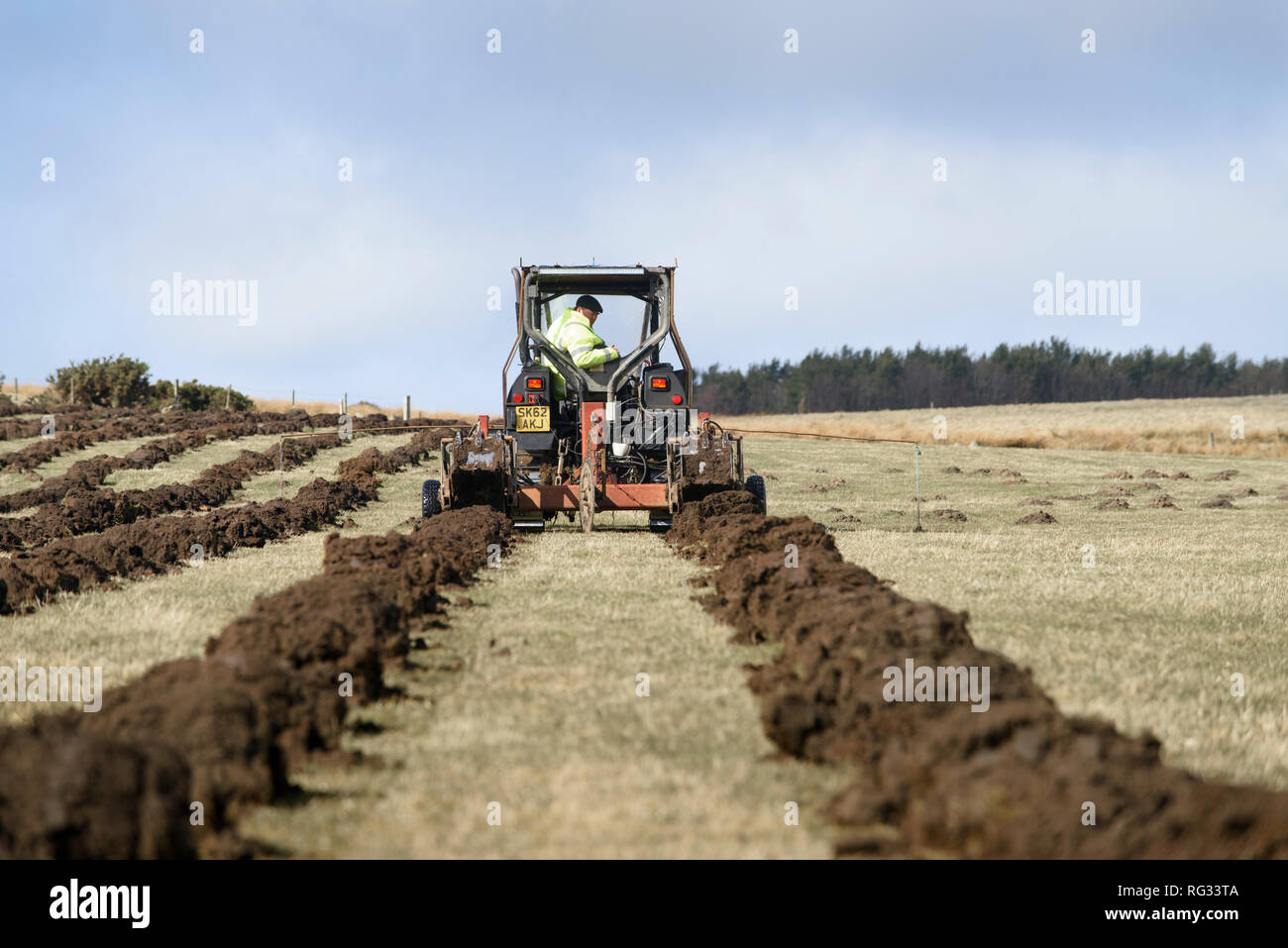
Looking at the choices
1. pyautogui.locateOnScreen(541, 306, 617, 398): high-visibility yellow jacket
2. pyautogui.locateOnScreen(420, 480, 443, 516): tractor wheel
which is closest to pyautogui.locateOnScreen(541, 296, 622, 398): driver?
pyautogui.locateOnScreen(541, 306, 617, 398): high-visibility yellow jacket

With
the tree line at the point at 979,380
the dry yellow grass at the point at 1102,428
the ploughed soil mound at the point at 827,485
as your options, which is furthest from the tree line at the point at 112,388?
the tree line at the point at 979,380

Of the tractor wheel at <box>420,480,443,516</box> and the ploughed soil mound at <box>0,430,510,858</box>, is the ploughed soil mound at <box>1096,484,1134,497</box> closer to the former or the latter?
the tractor wheel at <box>420,480,443,516</box>

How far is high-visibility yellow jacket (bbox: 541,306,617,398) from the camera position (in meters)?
13.2

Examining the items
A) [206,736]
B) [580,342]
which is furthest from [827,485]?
[206,736]

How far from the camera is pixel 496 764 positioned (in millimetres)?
4297

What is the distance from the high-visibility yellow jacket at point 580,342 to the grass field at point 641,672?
2019 mm

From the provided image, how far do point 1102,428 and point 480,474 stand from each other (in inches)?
1612

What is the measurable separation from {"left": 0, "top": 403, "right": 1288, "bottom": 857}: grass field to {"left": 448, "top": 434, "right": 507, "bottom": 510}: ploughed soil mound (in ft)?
2.95

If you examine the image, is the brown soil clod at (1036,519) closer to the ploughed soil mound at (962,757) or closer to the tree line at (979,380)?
the ploughed soil mound at (962,757)

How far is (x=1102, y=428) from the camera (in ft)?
158

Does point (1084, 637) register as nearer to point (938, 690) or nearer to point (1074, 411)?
point (938, 690)

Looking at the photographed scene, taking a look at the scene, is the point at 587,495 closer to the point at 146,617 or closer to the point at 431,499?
the point at 431,499
